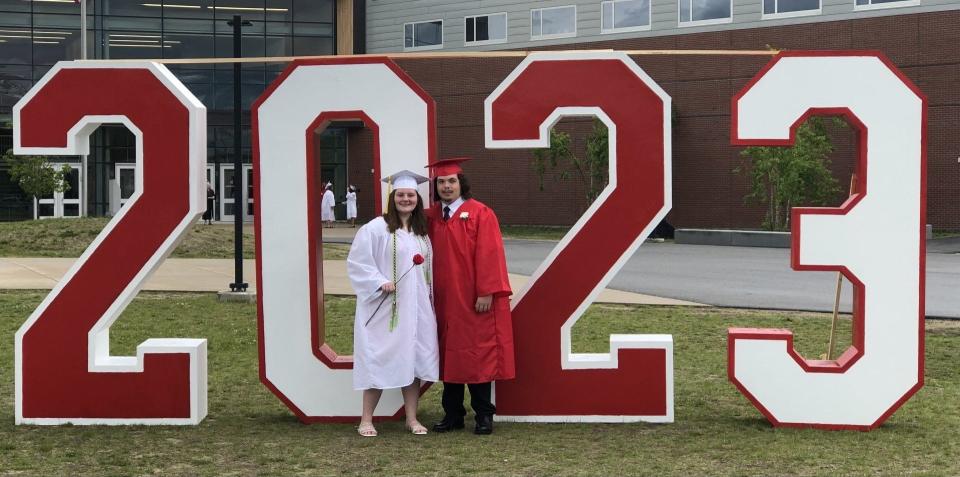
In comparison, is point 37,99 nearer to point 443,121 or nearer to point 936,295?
point 936,295

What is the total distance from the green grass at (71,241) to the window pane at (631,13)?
16.3 metres

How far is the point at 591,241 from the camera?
25.3 ft

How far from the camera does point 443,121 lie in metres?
41.4

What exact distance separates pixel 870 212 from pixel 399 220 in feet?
9.51

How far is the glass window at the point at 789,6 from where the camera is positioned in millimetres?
34219

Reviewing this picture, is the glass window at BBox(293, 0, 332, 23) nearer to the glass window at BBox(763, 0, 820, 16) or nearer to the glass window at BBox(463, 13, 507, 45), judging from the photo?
the glass window at BBox(463, 13, 507, 45)

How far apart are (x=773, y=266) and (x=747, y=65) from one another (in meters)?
14.8

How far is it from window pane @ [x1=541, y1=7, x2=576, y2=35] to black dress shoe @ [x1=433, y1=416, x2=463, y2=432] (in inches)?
1272

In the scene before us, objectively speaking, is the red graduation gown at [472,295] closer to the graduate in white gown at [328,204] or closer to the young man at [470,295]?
the young man at [470,295]

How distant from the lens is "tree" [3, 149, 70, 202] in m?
37.3

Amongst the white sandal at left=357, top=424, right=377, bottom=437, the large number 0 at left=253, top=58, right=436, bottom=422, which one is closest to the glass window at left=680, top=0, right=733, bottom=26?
the large number 0 at left=253, top=58, right=436, bottom=422

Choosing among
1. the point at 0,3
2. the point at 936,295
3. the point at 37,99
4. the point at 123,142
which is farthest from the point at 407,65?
the point at 37,99

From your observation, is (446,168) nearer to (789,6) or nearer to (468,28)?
(789,6)

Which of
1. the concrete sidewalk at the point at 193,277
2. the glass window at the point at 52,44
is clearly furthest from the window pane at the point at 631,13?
the concrete sidewalk at the point at 193,277
